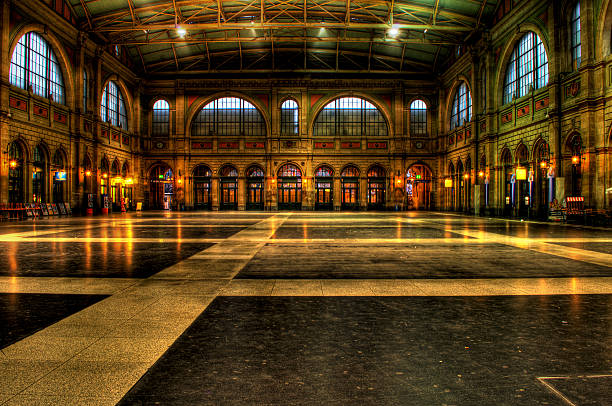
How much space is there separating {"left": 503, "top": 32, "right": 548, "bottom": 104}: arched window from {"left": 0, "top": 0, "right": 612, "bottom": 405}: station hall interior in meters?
0.17

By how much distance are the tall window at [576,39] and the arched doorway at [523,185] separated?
6.78 metres

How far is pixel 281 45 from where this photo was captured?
41906mm

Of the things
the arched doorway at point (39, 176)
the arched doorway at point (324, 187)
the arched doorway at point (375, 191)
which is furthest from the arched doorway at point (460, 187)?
the arched doorway at point (39, 176)

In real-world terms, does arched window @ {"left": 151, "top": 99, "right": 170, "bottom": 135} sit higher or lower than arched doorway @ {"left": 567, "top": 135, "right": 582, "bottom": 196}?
higher

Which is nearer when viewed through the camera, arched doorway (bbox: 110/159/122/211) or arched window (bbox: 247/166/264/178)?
arched doorway (bbox: 110/159/122/211)

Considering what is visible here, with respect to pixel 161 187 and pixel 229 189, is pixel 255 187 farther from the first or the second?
pixel 161 187

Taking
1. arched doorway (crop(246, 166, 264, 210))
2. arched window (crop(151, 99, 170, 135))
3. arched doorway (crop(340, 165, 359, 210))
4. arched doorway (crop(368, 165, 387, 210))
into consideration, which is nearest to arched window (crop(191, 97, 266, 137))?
arched window (crop(151, 99, 170, 135))

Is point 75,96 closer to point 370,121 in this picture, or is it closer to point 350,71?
point 350,71

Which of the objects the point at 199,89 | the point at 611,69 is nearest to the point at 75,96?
the point at 199,89

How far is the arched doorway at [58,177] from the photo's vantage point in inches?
1160

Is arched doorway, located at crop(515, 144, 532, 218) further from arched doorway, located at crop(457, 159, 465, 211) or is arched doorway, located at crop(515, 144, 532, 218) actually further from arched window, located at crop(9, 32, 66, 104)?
arched window, located at crop(9, 32, 66, 104)

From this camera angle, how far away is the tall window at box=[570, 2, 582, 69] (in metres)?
22.4

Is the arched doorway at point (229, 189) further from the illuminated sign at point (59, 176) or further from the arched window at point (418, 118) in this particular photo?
the arched window at point (418, 118)

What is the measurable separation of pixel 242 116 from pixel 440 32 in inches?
882
